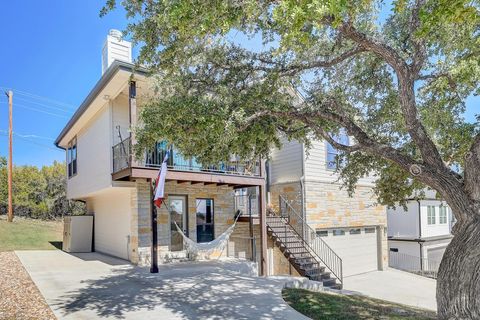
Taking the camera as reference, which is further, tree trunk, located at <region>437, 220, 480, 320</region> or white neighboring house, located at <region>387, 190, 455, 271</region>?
white neighboring house, located at <region>387, 190, 455, 271</region>

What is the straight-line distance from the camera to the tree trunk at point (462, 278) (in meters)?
5.11

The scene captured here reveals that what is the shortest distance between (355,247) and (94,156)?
11877mm

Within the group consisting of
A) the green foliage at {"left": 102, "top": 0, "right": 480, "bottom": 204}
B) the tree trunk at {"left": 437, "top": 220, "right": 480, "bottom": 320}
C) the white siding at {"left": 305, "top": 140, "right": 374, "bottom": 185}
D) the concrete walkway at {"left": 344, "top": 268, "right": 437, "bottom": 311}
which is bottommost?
the concrete walkway at {"left": 344, "top": 268, "right": 437, "bottom": 311}

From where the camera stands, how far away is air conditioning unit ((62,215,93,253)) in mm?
15992

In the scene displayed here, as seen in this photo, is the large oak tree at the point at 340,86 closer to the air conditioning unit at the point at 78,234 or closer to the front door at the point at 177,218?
the front door at the point at 177,218

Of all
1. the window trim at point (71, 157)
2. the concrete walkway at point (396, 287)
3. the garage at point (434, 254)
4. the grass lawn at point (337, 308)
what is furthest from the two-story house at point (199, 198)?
the garage at point (434, 254)

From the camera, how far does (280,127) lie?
26.0 feet

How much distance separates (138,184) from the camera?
12.0 m

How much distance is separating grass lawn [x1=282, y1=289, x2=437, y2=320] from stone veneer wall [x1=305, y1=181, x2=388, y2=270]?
5.56 m

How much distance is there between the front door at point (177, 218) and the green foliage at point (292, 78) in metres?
5.36

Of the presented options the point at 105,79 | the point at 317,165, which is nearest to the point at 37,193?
the point at 105,79

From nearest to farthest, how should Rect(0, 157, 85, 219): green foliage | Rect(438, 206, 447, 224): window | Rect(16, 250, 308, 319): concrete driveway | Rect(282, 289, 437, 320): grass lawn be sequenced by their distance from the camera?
Rect(16, 250, 308, 319): concrete driveway → Rect(282, 289, 437, 320): grass lawn → Rect(438, 206, 447, 224): window → Rect(0, 157, 85, 219): green foliage

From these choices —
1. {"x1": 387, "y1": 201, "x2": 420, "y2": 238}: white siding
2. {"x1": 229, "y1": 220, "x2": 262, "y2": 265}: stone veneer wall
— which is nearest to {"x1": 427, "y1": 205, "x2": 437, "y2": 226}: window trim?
{"x1": 387, "y1": 201, "x2": 420, "y2": 238}: white siding

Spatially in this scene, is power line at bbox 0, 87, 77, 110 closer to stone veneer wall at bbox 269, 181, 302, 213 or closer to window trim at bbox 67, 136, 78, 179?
window trim at bbox 67, 136, 78, 179
